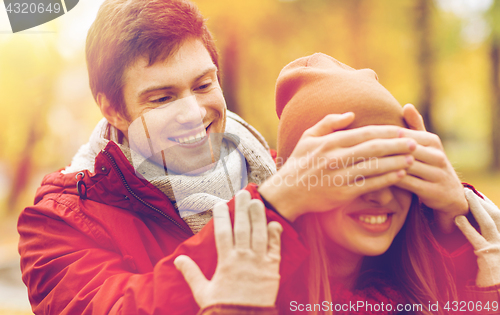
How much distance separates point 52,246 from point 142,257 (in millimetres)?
379

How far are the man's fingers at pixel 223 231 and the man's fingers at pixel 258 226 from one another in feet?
0.22

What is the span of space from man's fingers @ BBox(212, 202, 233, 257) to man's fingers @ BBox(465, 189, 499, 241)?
878 millimetres

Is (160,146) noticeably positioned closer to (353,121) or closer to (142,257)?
(142,257)

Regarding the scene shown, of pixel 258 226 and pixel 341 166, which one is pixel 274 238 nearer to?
pixel 258 226

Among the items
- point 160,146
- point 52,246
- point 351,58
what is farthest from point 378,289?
point 351,58

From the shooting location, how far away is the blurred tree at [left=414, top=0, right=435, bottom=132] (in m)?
8.42

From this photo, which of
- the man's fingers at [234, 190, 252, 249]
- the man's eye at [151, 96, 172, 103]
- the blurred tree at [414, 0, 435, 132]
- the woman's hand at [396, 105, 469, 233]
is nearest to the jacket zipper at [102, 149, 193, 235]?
the man's eye at [151, 96, 172, 103]

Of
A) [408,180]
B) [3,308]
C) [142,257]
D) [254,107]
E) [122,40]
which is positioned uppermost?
[254,107]

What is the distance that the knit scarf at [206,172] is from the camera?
1742 millimetres

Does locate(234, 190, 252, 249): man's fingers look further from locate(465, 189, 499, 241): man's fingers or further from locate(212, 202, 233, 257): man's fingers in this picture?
locate(465, 189, 499, 241): man's fingers

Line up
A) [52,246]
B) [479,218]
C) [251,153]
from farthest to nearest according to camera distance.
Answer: [251,153] < [52,246] < [479,218]

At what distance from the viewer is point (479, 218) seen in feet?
4.29

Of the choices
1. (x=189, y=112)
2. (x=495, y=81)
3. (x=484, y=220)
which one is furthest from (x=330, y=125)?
(x=495, y=81)

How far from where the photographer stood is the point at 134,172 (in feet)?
5.45
